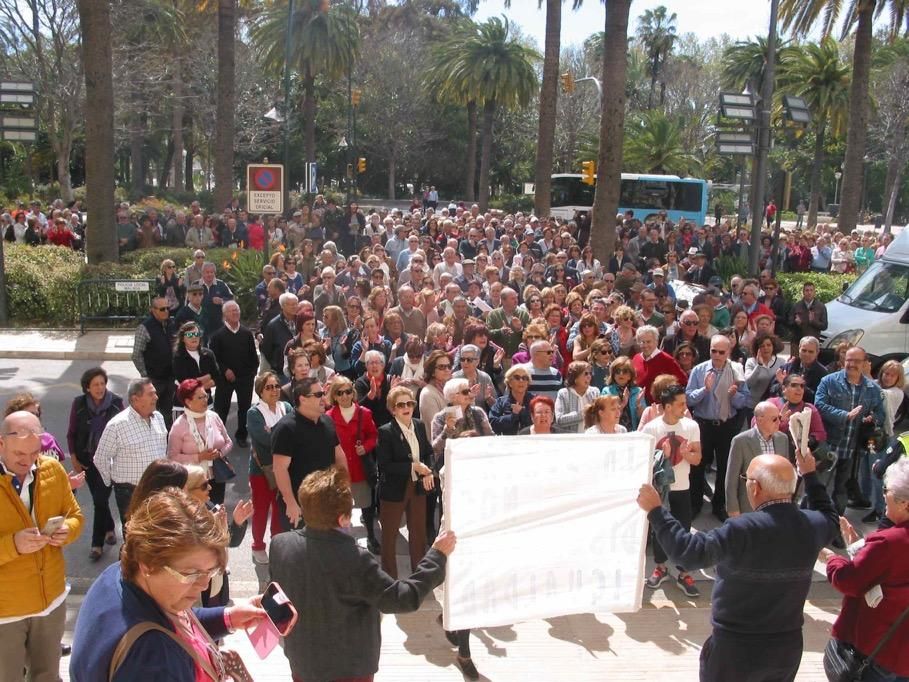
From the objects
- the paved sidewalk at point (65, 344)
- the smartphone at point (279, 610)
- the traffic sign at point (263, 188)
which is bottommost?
the paved sidewalk at point (65, 344)

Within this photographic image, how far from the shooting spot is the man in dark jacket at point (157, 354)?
30.5ft

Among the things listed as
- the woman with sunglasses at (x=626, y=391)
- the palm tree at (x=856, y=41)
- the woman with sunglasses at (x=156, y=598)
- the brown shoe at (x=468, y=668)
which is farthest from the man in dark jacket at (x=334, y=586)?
the palm tree at (x=856, y=41)


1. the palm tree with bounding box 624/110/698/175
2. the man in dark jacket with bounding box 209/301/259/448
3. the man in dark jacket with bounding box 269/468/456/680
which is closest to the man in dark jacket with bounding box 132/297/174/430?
the man in dark jacket with bounding box 209/301/259/448

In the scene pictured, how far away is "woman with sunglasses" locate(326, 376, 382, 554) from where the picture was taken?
698 centimetres

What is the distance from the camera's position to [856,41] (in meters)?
25.6

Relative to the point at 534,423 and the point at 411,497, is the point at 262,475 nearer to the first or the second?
the point at 411,497

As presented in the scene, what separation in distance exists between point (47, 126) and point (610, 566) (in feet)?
123

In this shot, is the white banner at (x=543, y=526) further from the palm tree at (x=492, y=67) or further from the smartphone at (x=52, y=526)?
the palm tree at (x=492, y=67)

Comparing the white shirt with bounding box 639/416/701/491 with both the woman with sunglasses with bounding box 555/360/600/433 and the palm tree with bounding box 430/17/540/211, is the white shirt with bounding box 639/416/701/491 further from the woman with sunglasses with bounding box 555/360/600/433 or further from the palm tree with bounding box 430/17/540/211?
the palm tree with bounding box 430/17/540/211

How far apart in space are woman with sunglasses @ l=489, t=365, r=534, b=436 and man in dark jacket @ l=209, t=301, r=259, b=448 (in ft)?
12.1

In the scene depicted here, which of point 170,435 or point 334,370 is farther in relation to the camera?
point 334,370

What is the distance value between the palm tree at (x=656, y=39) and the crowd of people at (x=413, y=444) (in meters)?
66.0

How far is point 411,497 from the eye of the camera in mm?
6637

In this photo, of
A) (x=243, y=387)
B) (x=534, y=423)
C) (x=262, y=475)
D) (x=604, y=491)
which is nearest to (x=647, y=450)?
(x=604, y=491)
